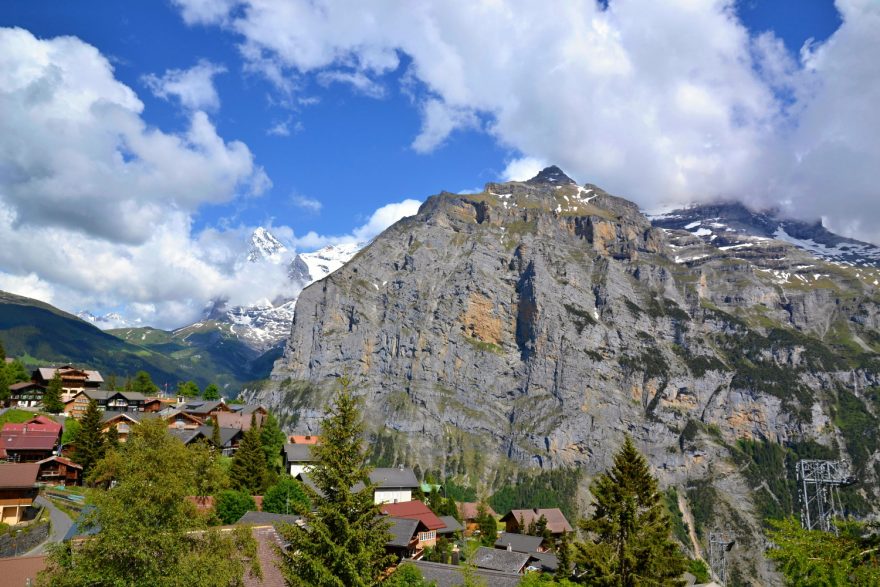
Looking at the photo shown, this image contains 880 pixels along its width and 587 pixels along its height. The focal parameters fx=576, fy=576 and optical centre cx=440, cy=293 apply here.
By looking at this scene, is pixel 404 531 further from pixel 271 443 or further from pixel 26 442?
pixel 26 442

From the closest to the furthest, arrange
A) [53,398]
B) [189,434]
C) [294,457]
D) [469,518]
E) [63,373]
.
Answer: [189,434] < [53,398] < [294,457] < [469,518] < [63,373]

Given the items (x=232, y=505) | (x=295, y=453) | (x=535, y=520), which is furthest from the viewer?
(x=535, y=520)

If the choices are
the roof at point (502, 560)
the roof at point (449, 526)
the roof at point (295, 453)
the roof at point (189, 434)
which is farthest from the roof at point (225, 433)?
the roof at point (502, 560)

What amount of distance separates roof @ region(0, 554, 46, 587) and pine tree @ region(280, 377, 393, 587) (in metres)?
20.3

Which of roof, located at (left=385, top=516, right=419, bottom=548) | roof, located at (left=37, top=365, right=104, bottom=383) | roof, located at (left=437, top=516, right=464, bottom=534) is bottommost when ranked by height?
roof, located at (left=437, top=516, right=464, bottom=534)

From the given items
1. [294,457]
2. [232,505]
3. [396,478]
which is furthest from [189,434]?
[396,478]

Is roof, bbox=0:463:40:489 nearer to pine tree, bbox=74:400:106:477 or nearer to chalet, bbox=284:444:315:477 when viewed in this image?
pine tree, bbox=74:400:106:477

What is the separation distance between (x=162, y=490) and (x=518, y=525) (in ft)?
348

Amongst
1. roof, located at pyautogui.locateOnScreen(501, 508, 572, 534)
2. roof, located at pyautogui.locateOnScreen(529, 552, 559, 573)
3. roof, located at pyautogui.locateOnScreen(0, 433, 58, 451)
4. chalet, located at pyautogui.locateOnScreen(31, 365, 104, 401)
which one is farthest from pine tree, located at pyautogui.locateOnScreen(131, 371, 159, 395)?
roof, located at pyautogui.locateOnScreen(529, 552, 559, 573)

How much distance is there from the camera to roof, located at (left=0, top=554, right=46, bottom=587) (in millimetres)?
34072

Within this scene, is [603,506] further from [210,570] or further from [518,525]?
[518,525]

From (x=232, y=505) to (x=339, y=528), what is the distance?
150ft

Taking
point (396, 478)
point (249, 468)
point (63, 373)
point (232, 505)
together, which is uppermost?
point (63, 373)

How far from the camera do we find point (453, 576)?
2105 inches
